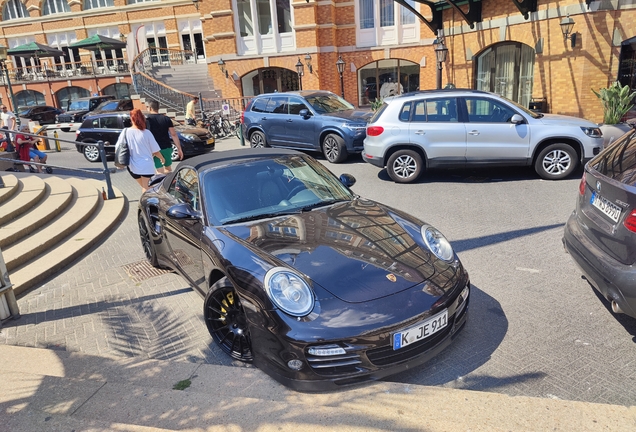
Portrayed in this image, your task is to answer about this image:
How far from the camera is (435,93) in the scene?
868 centimetres

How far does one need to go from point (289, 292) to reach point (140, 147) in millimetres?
5254

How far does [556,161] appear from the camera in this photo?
8.31 metres

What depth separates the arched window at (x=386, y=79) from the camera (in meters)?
22.7

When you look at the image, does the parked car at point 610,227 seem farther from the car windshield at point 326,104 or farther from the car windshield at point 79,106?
the car windshield at point 79,106

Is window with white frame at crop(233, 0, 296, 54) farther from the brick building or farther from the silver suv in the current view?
the silver suv

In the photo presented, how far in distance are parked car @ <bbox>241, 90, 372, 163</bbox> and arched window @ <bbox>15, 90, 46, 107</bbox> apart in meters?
33.7

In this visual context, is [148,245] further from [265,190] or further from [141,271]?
[265,190]

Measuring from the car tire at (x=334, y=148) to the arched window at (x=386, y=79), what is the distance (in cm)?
1222

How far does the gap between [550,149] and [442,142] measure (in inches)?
76.5

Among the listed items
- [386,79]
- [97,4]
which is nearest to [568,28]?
[386,79]

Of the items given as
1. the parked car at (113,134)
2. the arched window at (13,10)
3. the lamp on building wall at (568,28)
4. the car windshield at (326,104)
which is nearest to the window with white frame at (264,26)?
the parked car at (113,134)

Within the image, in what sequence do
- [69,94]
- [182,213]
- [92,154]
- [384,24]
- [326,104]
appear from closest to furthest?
[182,213] < [326,104] < [92,154] < [384,24] < [69,94]

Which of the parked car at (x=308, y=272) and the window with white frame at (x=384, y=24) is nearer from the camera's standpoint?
the parked car at (x=308, y=272)

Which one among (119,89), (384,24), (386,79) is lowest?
(386,79)
